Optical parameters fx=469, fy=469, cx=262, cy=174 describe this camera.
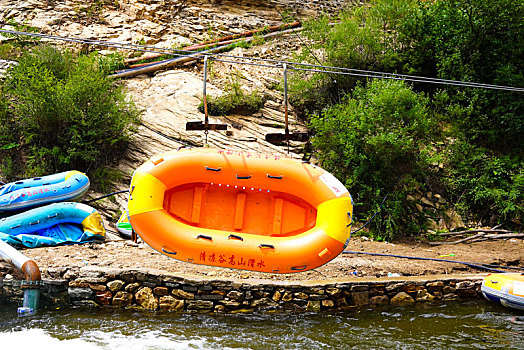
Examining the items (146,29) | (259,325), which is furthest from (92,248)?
(146,29)

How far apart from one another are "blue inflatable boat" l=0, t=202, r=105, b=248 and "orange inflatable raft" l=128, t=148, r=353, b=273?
2320 mm

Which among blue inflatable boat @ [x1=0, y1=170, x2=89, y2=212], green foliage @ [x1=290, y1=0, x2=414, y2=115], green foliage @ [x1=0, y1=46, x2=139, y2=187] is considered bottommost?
blue inflatable boat @ [x1=0, y1=170, x2=89, y2=212]

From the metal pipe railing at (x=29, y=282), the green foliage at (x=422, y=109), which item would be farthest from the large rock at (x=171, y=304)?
the green foliage at (x=422, y=109)

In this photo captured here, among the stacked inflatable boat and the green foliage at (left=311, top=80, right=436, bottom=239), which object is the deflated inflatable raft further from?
the stacked inflatable boat

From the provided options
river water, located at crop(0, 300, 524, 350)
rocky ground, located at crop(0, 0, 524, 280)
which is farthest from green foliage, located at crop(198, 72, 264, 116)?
river water, located at crop(0, 300, 524, 350)

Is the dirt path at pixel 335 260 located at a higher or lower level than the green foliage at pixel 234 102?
lower

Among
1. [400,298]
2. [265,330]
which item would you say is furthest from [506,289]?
[265,330]

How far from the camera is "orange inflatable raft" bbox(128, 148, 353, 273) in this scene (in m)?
4.06

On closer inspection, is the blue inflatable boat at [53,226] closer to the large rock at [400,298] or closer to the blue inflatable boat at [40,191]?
the blue inflatable boat at [40,191]

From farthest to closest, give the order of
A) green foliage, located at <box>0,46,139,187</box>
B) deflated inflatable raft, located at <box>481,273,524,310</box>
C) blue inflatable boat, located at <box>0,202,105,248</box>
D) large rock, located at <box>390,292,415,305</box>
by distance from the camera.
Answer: green foliage, located at <box>0,46,139,187</box>, blue inflatable boat, located at <box>0,202,105,248</box>, large rock, located at <box>390,292,415,305</box>, deflated inflatable raft, located at <box>481,273,524,310</box>

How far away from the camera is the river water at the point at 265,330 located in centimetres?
424

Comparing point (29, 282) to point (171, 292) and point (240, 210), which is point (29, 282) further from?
point (240, 210)

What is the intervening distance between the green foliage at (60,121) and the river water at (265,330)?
3.60 metres

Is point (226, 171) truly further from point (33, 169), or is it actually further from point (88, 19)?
point (88, 19)
